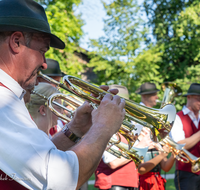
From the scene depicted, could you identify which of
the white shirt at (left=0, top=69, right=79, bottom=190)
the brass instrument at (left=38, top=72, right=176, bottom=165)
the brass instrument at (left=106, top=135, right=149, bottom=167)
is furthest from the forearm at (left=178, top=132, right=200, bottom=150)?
the white shirt at (left=0, top=69, right=79, bottom=190)

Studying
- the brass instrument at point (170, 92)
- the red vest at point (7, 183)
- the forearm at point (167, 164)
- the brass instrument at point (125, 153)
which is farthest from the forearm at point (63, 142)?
the brass instrument at point (170, 92)

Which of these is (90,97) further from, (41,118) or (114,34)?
(114,34)

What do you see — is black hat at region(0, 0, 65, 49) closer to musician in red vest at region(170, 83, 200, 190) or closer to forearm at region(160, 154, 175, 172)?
forearm at region(160, 154, 175, 172)

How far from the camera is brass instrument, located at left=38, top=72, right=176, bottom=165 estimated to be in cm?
221

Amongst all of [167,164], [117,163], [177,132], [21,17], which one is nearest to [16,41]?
[21,17]

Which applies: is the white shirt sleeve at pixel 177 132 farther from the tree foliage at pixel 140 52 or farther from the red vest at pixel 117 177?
the tree foliage at pixel 140 52

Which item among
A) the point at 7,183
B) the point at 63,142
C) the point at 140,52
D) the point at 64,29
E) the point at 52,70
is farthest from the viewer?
the point at 140,52

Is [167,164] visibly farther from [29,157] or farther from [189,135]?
[29,157]

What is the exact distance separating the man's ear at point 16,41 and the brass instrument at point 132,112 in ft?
3.02

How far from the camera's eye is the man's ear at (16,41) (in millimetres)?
1251

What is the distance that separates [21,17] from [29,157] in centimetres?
71

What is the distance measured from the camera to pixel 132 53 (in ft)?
33.6

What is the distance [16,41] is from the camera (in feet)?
4.15

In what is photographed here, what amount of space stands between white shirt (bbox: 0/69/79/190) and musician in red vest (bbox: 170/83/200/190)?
3317mm
